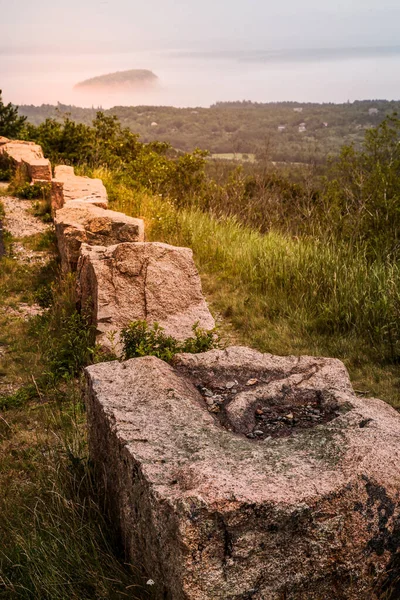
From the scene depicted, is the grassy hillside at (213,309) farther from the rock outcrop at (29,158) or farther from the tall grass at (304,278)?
the rock outcrop at (29,158)

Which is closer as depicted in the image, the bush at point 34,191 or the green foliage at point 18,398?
the green foliage at point 18,398

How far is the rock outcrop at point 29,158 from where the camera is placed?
39.9ft

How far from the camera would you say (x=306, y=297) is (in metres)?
6.62

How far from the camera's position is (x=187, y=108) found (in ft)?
221

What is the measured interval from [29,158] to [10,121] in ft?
28.8

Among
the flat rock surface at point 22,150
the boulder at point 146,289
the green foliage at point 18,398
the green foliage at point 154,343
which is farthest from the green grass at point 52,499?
the flat rock surface at point 22,150

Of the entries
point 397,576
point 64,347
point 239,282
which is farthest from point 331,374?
point 239,282

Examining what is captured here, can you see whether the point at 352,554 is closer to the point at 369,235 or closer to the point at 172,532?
the point at 172,532

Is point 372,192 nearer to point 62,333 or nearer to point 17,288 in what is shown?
point 62,333

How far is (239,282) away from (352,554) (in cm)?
544

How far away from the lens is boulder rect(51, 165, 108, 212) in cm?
873

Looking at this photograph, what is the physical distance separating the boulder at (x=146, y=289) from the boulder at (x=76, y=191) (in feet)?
8.74

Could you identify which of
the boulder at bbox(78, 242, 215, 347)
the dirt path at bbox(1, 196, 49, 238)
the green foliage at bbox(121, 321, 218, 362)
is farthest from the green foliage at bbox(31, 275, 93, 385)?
the dirt path at bbox(1, 196, 49, 238)

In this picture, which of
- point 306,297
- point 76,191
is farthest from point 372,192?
point 76,191
